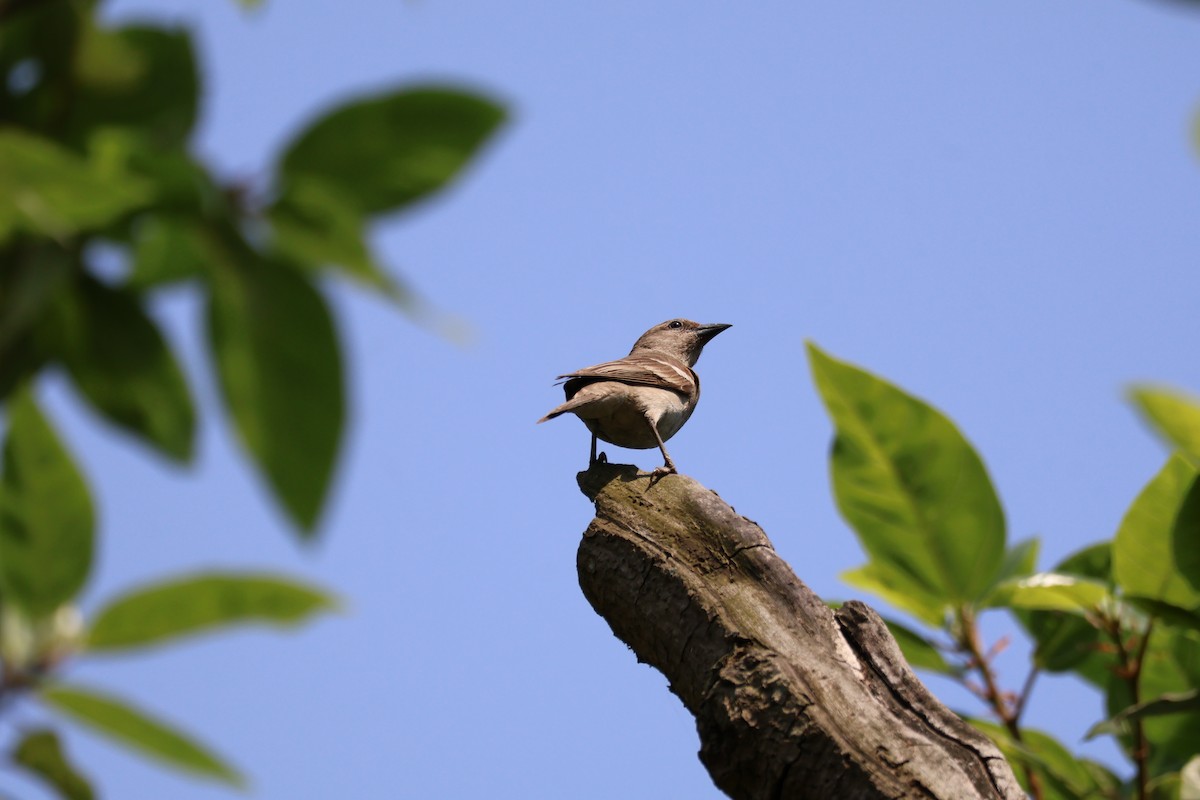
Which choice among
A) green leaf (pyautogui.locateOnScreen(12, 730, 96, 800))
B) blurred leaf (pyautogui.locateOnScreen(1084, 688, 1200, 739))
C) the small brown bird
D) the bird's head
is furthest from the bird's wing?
green leaf (pyautogui.locateOnScreen(12, 730, 96, 800))

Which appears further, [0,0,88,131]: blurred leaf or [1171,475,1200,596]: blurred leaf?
[1171,475,1200,596]: blurred leaf

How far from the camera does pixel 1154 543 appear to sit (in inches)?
125

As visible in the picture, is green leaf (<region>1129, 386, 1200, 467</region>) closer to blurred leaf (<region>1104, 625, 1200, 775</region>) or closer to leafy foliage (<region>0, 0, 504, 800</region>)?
leafy foliage (<region>0, 0, 504, 800</region>)

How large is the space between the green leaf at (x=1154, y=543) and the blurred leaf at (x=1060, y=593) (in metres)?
0.08

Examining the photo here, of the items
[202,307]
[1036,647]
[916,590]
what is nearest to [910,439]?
[916,590]

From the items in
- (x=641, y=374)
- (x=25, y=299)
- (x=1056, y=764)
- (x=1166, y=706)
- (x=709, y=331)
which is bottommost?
(x=1166, y=706)

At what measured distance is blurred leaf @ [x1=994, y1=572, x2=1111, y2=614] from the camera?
130 inches

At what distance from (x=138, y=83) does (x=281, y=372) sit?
A: 330 millimetres

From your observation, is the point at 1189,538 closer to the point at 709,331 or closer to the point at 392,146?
the point at 392,146

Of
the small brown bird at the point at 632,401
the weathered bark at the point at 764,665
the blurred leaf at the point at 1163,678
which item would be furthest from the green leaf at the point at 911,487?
the small brown bird at the point at 632,401

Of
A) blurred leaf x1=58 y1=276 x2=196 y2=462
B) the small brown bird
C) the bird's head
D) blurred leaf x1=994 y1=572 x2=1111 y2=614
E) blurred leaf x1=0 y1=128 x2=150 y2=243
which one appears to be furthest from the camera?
the bird's head

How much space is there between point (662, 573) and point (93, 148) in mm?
2960

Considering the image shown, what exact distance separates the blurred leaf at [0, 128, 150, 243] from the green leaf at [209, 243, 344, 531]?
0.13m

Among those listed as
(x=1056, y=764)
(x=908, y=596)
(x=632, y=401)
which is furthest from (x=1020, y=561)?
(x=632, y=401)
